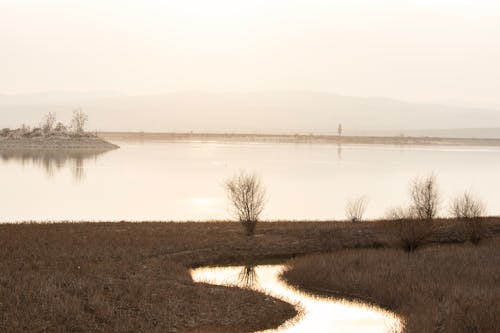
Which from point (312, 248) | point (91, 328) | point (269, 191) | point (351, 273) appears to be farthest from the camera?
point (269, 191)

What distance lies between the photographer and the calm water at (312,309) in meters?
20.7

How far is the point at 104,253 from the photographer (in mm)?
27656

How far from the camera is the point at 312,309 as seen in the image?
2281 cm

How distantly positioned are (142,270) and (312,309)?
7172 millimetres

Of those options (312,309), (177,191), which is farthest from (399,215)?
(177,191)

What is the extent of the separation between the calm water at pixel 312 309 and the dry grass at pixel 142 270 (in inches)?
30.5

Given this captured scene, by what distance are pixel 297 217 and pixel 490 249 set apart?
23554 millimetres

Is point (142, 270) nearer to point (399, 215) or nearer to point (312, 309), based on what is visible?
point (312, 309)

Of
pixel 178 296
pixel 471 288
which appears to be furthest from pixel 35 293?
pixel 471 288

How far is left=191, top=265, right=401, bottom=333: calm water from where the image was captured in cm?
2069

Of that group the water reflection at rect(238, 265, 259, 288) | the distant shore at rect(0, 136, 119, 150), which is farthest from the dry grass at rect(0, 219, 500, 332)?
the distant shore at rect(0, 136, 119, 150)

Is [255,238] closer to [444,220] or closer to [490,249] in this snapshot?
[490,249]

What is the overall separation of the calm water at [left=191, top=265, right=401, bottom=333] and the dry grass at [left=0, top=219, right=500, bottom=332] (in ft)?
2.54

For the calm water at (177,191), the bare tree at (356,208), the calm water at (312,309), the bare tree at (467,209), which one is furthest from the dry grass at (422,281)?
the calm water at (177,191)
